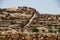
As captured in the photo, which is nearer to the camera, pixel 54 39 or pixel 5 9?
pixel 54 39

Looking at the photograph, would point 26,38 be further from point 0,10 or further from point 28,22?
point 0,10

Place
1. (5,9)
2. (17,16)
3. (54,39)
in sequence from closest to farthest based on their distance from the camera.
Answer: (54,39) < (17,16) < (5,9)

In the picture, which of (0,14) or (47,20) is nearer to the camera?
(47,20)

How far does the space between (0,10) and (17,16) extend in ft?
22.8

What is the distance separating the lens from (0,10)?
4994cm

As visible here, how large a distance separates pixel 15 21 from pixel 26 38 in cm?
1586

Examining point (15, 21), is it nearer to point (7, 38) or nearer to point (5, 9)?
point (5, 9)

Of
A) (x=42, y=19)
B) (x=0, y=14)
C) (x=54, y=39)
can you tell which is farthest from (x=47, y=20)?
(x=54, y=39)

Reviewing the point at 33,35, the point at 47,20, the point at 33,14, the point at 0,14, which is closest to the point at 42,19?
the point at 47,20

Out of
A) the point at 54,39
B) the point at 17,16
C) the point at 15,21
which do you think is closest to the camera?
the point at 54,39

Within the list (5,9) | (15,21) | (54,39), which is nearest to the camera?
(54,39)

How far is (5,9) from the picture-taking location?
164 ft

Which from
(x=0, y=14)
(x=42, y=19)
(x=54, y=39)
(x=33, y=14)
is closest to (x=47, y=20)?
(x=42, y=19)

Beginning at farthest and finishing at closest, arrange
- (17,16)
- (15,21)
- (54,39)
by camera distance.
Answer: (17,16), (15,21), (54,39)
